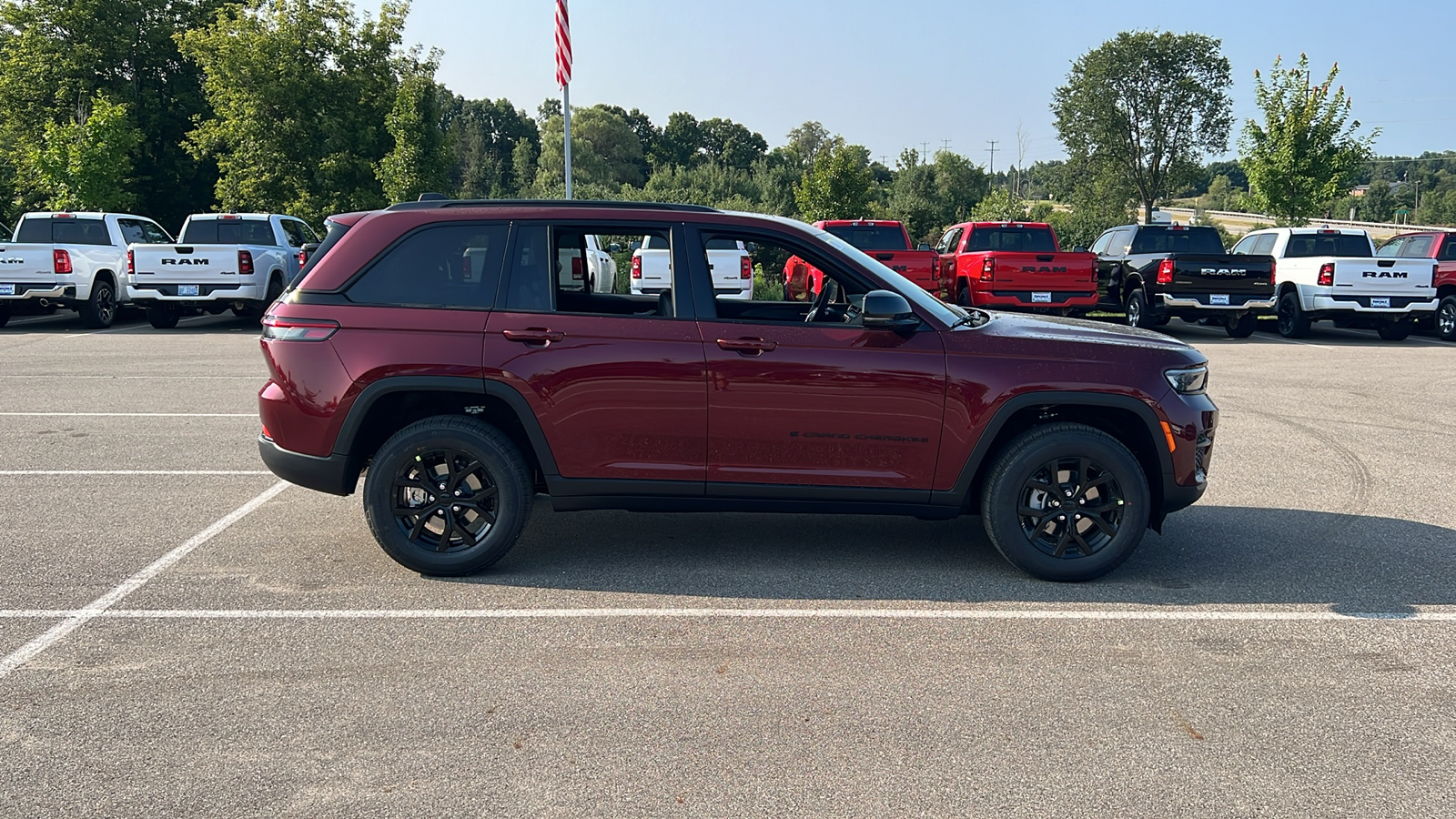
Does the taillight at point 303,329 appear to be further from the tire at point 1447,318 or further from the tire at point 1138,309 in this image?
the tire at point 1447,318

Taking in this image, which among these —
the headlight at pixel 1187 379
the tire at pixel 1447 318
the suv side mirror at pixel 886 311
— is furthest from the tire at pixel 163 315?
the tire at pixel 1447 318

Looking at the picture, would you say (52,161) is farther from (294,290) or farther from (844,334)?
(844,334)

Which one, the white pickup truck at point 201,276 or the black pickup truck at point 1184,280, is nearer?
the black pickup truck at point 1184,280

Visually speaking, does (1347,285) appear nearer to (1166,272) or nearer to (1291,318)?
(1291,318)

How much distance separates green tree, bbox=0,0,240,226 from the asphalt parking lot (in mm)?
32320

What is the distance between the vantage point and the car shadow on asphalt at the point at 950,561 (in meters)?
5.29

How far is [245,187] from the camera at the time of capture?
1240 inches

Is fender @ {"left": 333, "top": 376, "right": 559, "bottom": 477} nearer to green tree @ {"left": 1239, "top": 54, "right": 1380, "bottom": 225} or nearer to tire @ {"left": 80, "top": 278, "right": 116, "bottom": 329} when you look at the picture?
tire @ {"left": 80, "top": 278, "right": 116, "bottom": 329}

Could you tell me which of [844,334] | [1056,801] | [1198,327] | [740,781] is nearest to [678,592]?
[844,334]

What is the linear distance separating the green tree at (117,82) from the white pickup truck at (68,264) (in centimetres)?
1609

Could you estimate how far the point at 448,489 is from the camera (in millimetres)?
5426

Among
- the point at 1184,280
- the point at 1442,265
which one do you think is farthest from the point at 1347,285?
the point at 1184,280

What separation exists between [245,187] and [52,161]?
534 centimetres

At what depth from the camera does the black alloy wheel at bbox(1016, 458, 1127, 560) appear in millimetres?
5379
